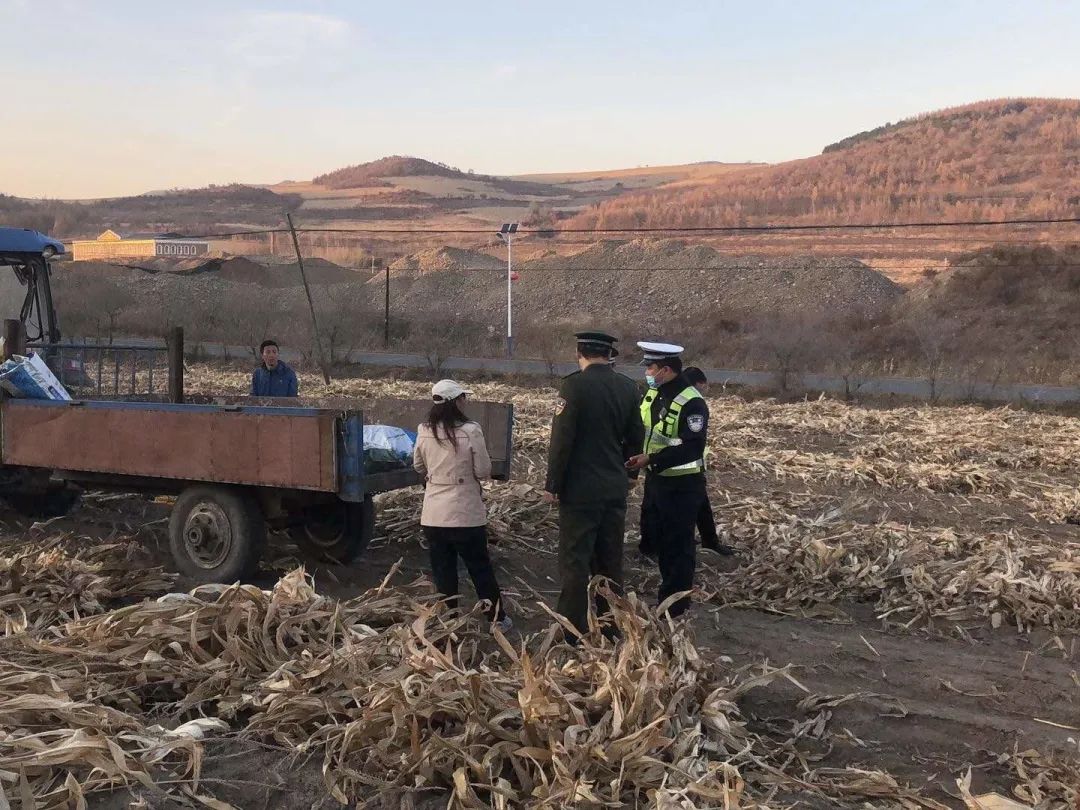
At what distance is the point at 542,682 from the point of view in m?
4.38

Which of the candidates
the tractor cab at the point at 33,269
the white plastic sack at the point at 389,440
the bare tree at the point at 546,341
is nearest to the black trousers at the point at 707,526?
the white plastic sack at the point at 389,440

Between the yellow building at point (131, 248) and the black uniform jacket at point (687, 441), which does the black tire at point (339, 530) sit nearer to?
the black uniform jacket at point (687, 441)

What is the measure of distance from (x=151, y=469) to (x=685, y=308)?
42099 millimetres

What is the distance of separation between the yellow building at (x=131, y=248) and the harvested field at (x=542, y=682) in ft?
239

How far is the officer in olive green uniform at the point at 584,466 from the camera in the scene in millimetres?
5836

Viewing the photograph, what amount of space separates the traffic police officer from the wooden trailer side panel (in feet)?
7.09

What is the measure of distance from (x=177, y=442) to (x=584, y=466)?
113 inches

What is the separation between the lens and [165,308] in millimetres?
48594

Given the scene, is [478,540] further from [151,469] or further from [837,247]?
[837,247]

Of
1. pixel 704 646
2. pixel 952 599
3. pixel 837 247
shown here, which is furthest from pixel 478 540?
pixel 837 247

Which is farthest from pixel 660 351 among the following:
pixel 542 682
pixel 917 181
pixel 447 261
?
pixel 917 181

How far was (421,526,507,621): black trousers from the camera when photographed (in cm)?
605

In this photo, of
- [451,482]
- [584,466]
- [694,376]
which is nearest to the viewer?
[584,466]

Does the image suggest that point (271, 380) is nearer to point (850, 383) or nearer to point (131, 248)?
point (850, 383)
